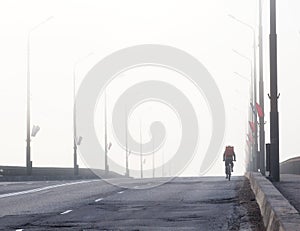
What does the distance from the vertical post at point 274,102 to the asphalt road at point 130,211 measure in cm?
155

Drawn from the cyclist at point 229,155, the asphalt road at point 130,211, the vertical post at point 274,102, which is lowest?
the asphalt road at point 130,211

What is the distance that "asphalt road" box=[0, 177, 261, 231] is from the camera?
65.0 feet

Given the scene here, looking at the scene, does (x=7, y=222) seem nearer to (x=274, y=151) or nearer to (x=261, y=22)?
(x=274, y=151)

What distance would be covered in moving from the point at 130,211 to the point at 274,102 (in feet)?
37.2

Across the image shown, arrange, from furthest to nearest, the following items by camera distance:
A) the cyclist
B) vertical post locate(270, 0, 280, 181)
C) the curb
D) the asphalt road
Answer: the cyclist, vertical post locate(270, 0, 280, 181), the asphalt road, the curb

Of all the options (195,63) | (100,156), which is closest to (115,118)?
(100,156)

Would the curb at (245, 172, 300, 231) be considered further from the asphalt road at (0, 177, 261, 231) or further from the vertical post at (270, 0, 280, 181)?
the vertical post at (270, 0, 280, 181)

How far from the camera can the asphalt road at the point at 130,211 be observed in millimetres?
19812

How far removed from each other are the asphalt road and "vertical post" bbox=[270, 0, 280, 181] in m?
1.55

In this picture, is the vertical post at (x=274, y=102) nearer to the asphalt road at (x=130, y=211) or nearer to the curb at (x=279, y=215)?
the asphalt road at (x=130, y=211)

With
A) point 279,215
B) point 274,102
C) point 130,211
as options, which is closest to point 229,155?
point 274,102

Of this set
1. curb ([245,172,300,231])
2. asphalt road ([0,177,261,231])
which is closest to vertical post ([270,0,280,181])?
asphalt road ([0,177,261,231])

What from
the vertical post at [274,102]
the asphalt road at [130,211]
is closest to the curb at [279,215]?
the asphalt road at [130,211]

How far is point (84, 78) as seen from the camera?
275 feet
